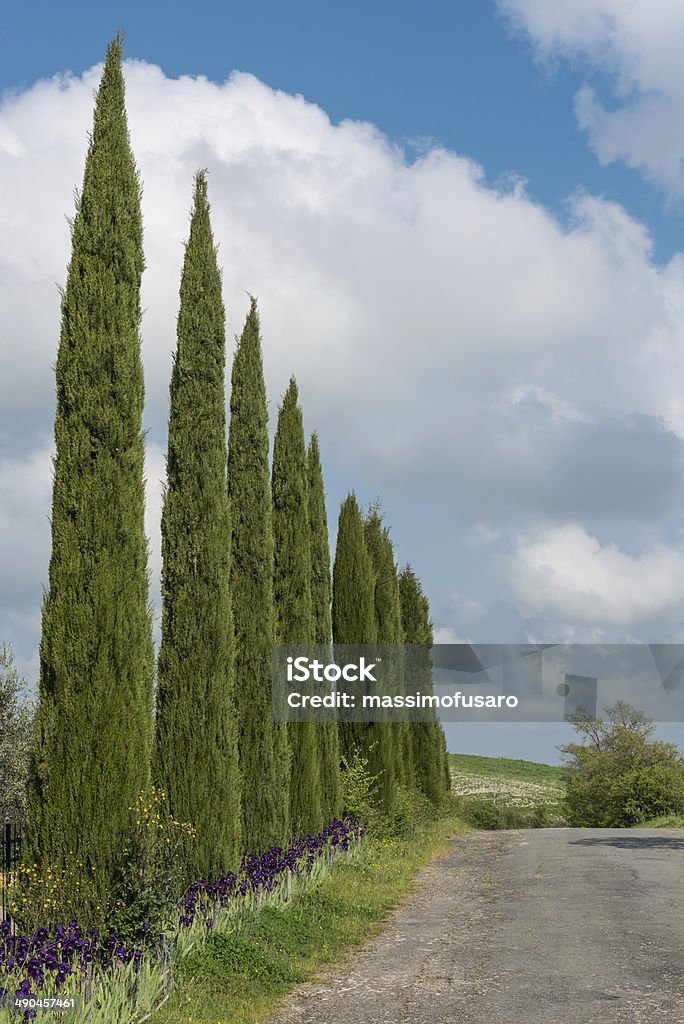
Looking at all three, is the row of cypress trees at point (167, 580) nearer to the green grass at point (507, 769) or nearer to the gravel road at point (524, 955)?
the gravel road at point (524, 955)

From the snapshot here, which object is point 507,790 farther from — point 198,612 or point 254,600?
point 198,612

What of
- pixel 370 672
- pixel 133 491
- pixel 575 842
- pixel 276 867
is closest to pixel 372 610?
pixel 370 672

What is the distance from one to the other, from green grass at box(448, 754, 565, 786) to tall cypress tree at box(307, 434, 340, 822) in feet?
186

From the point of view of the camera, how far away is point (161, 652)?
41.0ft

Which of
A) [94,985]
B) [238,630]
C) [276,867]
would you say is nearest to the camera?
[94,985]

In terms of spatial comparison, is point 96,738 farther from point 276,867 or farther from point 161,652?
point 276,867

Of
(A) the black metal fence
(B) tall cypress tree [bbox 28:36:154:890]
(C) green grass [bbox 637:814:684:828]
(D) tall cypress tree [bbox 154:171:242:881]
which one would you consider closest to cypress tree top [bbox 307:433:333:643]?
(D) tall cypress tree [bbox 154:171:242:881]

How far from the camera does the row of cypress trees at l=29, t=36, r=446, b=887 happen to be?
9453 mm

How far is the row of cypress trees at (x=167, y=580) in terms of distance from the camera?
31.0 feet

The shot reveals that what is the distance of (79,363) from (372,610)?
47.2 feet

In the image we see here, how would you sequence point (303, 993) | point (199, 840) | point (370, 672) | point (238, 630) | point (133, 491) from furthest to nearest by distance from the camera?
point (370, 672)
point (238, 630)
point (199, 840)
point (133, 491)
point (303, 993)

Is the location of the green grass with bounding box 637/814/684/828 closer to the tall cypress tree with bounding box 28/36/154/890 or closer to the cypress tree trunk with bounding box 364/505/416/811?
the cypress tree trunk with bounding box 364/505/416/811

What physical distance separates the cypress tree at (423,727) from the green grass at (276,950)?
1442 centimetres

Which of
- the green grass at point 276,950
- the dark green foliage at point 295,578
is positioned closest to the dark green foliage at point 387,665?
the dark green foliage at point 295,578
